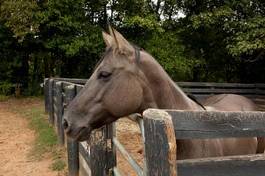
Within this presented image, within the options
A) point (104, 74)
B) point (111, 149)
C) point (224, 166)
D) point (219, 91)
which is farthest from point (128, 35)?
point (224, 166)

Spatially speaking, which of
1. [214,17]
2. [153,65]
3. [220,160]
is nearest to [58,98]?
[153,65]

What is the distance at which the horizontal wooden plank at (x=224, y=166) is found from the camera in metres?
1.77

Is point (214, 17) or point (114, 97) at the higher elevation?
point (214, 17)

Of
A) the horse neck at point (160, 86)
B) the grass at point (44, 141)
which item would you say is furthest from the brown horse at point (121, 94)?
the grass at point (44, 141)

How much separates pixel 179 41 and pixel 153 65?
552 inches

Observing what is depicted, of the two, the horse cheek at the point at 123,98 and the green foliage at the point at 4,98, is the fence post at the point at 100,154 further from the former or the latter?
the green foliage at the point at 4,98

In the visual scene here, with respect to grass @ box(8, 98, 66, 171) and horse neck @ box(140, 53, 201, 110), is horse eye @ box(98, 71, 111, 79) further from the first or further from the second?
grass @ box(8, 98, 66, 171)

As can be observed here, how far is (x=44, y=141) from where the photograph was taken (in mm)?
8359

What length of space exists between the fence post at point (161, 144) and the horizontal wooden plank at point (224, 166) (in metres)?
0.13

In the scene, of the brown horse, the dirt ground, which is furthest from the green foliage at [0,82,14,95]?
the brown horse

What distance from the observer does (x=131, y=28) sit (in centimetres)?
1778

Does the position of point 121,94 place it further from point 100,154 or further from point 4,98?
point 4,98

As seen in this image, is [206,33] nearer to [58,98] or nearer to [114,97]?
[58,98]

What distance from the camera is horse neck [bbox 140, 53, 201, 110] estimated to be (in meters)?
3.08
